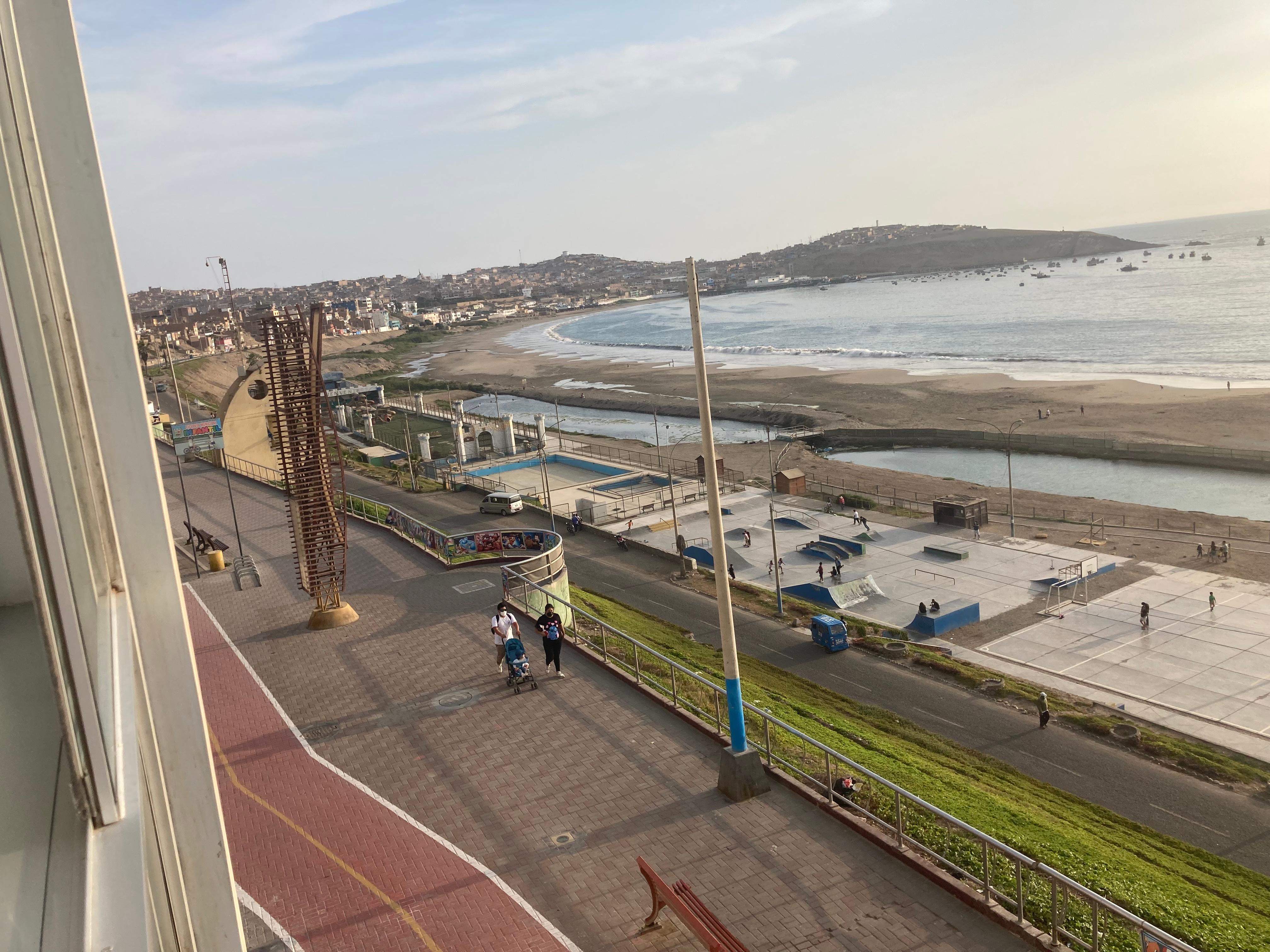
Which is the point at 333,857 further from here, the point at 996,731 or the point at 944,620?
the point at 944,620

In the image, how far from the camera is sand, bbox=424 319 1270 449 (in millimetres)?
55188

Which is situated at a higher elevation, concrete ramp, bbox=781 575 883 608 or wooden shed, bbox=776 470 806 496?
wooden shed, bbox=776 470 806 496

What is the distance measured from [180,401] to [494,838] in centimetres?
3445

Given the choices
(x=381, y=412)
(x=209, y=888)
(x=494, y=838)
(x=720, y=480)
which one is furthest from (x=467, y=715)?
(x=381, y=412)

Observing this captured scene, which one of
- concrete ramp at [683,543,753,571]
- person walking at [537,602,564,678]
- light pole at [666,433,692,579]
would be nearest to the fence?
person walking at [537,602,564,678]

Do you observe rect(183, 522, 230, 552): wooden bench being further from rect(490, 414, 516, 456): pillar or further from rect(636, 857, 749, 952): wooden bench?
rect(490, 414, 516, 456): pillar

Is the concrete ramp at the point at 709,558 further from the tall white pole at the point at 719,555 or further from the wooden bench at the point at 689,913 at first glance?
the wooden bench at the point at 689,913

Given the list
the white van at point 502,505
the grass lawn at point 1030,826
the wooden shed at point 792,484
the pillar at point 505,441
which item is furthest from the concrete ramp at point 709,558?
the pillar at point 505,441

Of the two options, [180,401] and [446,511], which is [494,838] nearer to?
[446,511]

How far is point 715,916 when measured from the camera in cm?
829

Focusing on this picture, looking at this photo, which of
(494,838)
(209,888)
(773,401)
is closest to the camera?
(209,888)

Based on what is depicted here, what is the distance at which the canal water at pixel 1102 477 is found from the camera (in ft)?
141

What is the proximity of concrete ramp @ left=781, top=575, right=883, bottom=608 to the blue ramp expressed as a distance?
2582 mm

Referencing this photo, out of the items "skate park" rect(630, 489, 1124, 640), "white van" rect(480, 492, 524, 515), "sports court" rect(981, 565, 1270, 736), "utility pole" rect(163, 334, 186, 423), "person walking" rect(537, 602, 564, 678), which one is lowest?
"sports court" rect(981, 565, 1270, 736)
